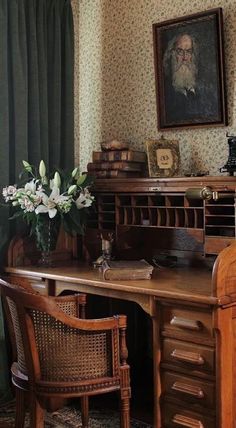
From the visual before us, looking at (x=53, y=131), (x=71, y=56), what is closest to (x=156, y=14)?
(x=71, y=56)

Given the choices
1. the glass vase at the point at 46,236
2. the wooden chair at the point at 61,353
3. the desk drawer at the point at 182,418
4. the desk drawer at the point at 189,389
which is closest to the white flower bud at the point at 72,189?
the glass vase at the point at 46,236

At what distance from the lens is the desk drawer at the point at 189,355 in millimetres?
2443

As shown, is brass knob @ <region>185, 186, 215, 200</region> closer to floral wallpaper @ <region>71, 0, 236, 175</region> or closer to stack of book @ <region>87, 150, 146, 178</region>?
floral wallpaper @ <region>71, 0, 236, 175</region>

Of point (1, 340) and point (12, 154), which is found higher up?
point (12, 154)

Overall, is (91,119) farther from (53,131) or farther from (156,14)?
(156,14)

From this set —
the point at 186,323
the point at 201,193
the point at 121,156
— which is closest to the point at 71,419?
the point at 186,323

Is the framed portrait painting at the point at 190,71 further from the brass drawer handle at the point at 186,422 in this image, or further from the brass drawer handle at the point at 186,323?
the brass drawer handle at the point at 186,422

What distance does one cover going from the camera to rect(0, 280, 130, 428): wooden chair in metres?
2.38

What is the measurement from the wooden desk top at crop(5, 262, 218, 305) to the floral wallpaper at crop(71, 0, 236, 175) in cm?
68

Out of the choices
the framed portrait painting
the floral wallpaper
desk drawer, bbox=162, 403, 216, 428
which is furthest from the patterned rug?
the framed portrait painting

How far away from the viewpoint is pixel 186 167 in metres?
3.38

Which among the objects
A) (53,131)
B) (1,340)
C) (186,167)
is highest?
(53,131)

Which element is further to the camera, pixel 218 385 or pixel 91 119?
pixel 91 119

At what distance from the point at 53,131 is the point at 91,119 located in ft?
1.11
